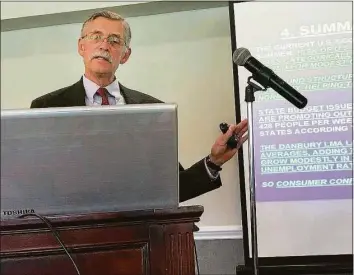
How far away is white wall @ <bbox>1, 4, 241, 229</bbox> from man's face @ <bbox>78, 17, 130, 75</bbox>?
0.68 ft

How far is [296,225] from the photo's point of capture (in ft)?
7.30

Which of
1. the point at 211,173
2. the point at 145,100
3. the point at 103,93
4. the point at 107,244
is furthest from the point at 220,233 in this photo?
the point at 107,244

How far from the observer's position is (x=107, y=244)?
1159 millimetres

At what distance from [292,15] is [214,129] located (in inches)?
24.8

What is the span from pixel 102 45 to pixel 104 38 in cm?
3

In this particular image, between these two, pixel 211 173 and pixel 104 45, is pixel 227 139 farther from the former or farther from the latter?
pixel 104 45

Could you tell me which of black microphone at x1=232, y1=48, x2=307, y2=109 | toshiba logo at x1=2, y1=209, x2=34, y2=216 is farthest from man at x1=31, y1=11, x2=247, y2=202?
toshiba logo at x1=2, y1=209, x2=34, y2=216

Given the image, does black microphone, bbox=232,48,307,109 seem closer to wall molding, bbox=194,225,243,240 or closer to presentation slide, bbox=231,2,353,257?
presentation slide, bbox=231,2,353,257

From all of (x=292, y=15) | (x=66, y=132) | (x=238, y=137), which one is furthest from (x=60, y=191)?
(x=292, y=15)

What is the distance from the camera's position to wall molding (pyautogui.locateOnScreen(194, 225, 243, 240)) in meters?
2.33

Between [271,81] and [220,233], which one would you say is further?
[220,233]

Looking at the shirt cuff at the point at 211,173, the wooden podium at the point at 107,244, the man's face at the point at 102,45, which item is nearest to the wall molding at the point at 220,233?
the shirt cuff at the point at 211,173

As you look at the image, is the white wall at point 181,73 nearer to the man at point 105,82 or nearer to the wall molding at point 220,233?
the wall molding at point 220,233

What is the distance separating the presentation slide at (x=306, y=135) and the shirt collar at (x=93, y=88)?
56 cm
